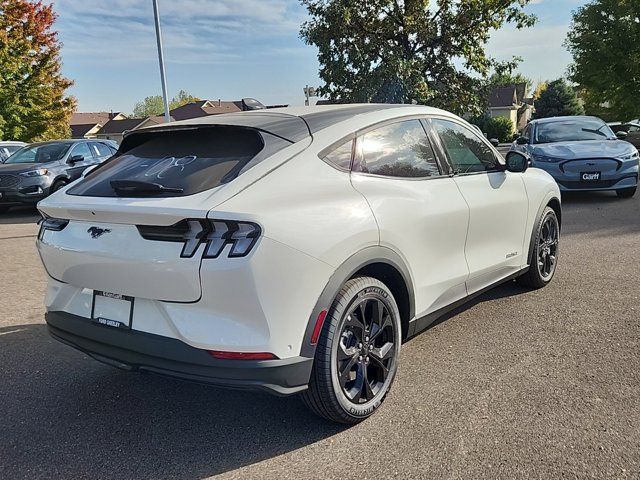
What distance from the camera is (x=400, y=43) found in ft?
58.4

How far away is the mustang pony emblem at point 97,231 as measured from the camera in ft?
8.65

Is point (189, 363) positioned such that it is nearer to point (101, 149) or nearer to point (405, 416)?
point (405, 416)

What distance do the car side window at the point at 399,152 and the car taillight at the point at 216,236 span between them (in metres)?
0.90

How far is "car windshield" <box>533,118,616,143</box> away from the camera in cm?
1069

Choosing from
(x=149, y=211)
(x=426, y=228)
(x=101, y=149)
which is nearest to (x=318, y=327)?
(x=149, y=211)

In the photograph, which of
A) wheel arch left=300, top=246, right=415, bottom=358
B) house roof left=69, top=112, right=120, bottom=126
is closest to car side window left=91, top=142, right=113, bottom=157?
wheel arch left=300, top=246, right=415, bottom=358

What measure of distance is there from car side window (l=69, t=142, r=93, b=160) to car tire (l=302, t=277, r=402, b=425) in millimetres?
11443

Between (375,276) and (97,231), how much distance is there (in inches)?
58.1

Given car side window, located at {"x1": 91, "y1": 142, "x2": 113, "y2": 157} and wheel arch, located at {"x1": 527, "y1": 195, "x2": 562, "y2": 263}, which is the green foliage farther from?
wheel arch, located at {"x1": 527, "y1": 195, "x2": 562, "y2": 263}

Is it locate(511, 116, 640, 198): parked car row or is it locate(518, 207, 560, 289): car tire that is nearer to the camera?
locate(518, 207, 560, 289): car tire

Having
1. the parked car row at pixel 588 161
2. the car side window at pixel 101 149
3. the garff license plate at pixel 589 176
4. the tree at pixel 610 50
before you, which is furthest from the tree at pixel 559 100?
the car side window at pixel 101 149

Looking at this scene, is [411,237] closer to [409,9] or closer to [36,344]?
[36,344]

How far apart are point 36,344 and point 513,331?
359cm

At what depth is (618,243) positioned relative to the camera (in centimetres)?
666
